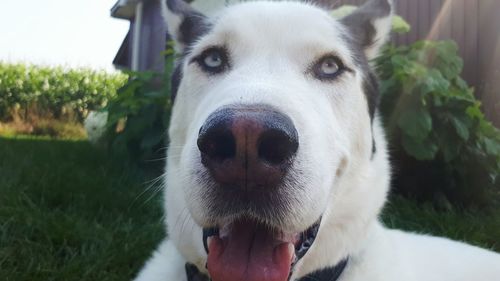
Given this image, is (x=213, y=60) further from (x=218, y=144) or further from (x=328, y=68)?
(x=218, y=144)

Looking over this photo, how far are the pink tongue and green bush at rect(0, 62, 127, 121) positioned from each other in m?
18.2

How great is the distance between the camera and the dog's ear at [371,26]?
2889mm

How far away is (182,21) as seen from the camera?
294 centimetres

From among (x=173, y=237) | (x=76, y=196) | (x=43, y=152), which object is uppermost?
(x=173, y=237)

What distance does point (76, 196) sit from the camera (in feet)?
15.0

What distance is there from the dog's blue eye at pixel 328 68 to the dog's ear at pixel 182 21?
757 millimetres

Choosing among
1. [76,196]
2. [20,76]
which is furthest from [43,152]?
[20,76]

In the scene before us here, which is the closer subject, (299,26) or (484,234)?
(299,26)

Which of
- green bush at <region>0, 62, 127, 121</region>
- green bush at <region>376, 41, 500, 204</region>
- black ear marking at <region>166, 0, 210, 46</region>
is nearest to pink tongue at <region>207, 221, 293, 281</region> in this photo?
black ear marking at <region>166, 0, 210, 46</region>

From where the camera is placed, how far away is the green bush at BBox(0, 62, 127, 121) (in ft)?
65.9

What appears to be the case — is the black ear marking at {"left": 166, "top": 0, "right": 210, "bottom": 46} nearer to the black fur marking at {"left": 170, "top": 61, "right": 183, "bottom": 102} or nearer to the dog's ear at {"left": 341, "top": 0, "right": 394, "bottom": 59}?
the black fur marking at {"left": 170, "top": 61, "right": 183, "bottom": 102}

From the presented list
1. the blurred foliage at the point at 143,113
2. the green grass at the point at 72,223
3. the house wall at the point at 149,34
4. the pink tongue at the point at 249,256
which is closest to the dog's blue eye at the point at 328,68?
the pink tongue at the point at 249,256

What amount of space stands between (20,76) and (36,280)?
66.3 feet

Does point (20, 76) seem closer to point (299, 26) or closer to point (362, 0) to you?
point (362, 0)
